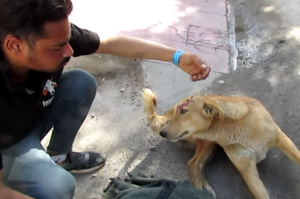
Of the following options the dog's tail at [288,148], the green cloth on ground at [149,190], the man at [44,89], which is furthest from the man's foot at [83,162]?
the dog's tail at [288,148]

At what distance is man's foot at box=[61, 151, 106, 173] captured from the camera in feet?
9.49

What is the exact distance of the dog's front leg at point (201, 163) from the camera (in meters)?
2.81

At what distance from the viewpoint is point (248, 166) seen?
273 cm

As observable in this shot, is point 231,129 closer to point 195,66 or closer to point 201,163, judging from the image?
point 201,163

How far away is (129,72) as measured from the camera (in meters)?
3.71

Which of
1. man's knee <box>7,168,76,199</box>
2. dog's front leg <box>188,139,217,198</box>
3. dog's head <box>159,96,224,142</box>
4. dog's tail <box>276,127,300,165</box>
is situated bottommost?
dog's front leg <box>188,139,217,198</box>

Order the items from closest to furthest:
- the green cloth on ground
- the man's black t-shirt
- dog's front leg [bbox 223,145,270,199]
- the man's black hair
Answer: the man's black hair, the man's black t-shirt, the green cloth on ground, dog's front leg [bbox 223,145,270,199]

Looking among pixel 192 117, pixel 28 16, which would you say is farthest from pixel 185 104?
pixel 28 16

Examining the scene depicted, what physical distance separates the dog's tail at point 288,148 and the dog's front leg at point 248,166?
0.63 feet

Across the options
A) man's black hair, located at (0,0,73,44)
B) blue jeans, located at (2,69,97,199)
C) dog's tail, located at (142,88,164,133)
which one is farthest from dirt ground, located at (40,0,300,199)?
man's black hair, located at (0,0,73,44)

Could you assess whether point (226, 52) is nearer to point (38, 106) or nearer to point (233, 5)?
point (233, 5)

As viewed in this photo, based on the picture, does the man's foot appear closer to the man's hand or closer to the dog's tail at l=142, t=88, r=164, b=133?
the dog's tail at l=142, t=88, r=164, b=133

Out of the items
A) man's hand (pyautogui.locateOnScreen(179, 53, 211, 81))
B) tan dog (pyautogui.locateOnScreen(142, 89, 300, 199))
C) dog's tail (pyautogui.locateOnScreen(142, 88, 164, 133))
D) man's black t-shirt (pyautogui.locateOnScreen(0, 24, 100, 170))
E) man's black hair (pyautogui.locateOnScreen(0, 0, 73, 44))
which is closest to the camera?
man's black hair (pyautogui.locateOnScreen(0, 0, 73, 44))

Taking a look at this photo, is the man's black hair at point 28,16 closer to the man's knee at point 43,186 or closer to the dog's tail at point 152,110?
the man's knee at point 43,186
